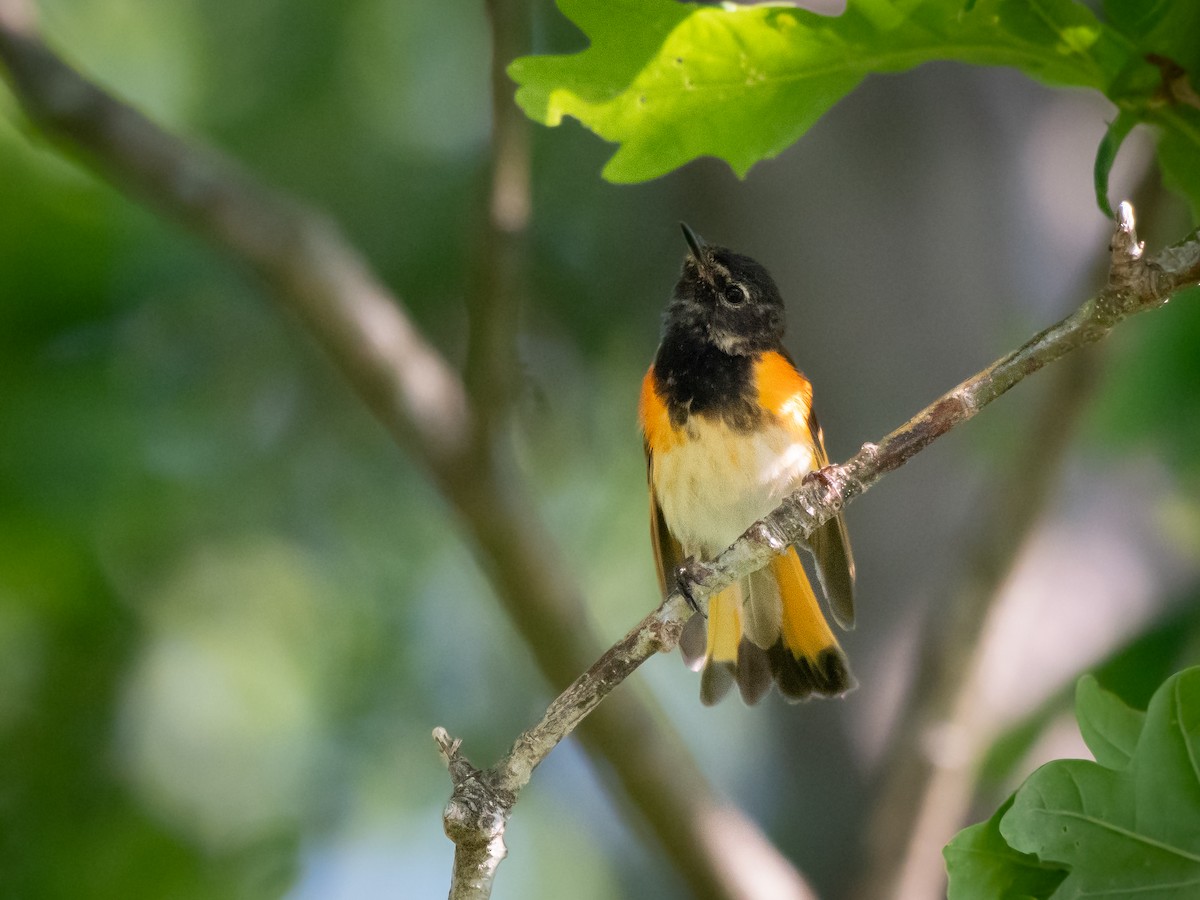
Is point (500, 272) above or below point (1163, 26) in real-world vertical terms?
above

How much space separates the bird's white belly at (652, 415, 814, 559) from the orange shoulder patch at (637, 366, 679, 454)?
0.03 metres

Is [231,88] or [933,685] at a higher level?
[231,88]

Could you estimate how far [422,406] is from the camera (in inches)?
135

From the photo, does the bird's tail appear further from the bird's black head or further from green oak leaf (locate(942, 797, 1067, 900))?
green oak leaf (locate(942, 797, 1067, 900))

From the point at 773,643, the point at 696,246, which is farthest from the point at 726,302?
the point at 773,643

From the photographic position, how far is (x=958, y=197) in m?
4.74

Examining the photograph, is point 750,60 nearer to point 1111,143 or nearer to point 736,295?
point 1111,143

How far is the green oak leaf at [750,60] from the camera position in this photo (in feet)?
5.86

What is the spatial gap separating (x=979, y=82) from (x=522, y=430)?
95.0 inches

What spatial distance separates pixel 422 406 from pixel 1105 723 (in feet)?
7.09

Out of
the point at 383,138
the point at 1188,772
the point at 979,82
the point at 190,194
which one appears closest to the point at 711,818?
the point at 1188,772

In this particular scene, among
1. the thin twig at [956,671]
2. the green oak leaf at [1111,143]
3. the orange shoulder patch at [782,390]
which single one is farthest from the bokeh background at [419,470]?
the green oak leaf at [1111,143]

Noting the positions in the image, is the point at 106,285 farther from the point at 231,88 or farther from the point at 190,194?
the point at 190,194

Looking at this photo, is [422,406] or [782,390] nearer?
[422,406]
